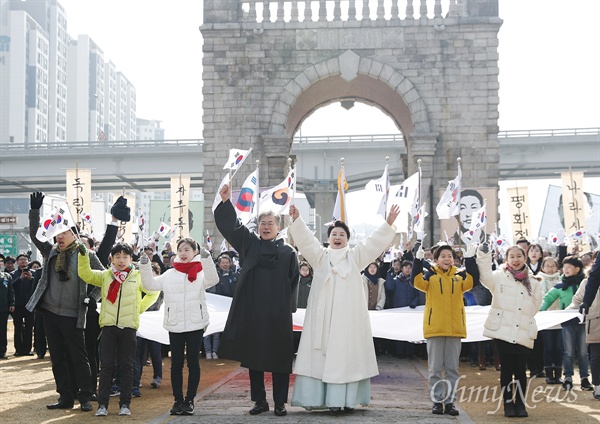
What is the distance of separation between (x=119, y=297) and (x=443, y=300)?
3.47 m

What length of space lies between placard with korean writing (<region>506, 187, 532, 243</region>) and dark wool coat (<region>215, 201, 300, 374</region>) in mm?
22992

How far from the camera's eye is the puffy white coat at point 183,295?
9992mm

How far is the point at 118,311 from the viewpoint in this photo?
10.1 metres

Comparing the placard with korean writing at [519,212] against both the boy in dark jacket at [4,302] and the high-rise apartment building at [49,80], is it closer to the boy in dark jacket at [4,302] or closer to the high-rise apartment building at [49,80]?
the boy in dark jacket at [4,302]

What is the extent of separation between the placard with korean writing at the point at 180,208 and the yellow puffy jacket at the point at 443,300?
19241 millimetres

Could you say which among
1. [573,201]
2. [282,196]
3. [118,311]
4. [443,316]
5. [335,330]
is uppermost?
[573,201]

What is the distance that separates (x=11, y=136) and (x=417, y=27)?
88.0m

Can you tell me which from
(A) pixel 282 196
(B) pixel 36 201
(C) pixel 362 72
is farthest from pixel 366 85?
(B) pixel 36 201

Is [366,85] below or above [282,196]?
above

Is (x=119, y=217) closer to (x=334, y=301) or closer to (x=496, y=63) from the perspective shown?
(x=334, y=301)

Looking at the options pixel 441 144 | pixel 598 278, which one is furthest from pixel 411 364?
pixel 441 144

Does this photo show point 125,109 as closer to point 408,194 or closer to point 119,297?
point 408,194

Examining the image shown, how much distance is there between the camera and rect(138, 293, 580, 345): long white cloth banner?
12.3 metres

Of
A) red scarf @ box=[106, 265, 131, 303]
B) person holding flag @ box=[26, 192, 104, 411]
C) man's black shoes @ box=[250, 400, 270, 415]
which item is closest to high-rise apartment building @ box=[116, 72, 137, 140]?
person holding flag @ box=[26, 192, 104, 411]
